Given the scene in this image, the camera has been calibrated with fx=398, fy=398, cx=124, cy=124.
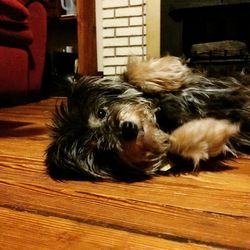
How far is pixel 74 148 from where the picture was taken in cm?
106

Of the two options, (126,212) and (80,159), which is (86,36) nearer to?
(80,159)

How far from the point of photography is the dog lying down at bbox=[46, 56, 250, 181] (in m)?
1.07

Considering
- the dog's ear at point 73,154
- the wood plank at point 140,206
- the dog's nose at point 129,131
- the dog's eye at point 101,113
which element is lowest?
the wood plank at point 140,206

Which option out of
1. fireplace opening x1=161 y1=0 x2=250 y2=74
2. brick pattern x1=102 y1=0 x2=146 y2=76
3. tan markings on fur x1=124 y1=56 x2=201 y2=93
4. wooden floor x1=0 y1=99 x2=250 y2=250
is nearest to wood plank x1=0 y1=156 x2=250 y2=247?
wooden floor x1=0 y1=99 x2=250 y2=250

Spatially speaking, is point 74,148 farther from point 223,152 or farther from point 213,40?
point 213,40

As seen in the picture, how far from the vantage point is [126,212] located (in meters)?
0.83

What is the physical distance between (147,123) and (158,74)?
196 mm

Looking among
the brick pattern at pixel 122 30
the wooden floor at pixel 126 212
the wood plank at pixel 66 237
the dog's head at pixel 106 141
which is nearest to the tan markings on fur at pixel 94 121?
the dog's head at pixel 106 141

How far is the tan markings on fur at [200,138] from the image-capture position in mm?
1088

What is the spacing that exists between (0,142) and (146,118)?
798 mm

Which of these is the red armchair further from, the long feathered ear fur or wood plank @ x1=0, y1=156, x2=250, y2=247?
wood plank @ x1=0, y1=156, x2=250, y2=247

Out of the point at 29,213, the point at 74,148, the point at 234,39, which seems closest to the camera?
the point at 29,213

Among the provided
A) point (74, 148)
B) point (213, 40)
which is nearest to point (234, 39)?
point (213, 40)

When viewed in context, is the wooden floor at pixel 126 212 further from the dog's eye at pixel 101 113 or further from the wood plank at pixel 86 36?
the wood plank at pixel 86 36
